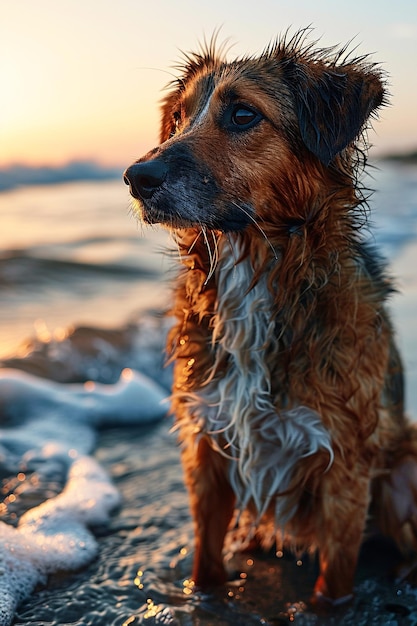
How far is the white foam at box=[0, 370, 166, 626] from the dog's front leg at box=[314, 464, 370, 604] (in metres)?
1.15

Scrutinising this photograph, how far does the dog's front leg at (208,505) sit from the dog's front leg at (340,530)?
1.48 feet

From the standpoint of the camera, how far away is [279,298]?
3.06 meters

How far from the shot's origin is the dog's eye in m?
2.92

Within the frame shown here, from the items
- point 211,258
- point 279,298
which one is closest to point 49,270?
point 211,258

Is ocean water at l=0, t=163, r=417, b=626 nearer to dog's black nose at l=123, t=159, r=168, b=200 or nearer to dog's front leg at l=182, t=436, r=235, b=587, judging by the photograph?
dog's front leg at l=182, t=436, r=235, b=587

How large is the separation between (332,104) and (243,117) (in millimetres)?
333

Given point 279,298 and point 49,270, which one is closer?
point 279,298

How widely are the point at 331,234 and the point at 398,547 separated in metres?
1.60

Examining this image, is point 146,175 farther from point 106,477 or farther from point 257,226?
point 106,477

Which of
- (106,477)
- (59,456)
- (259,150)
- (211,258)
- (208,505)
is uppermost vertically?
(259,150)

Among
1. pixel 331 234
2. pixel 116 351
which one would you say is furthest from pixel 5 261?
pixel 331 234

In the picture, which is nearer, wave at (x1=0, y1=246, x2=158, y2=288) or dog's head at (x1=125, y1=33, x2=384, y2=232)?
dog's head at (x1=125, y1=33, x2=384, y2=232)

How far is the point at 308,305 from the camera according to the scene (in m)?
3.05

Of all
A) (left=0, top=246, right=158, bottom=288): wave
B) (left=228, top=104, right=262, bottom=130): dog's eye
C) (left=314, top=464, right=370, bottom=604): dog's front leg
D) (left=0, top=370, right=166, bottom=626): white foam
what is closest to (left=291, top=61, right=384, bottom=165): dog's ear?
(left=228, top=104, right=262, bottom=130): dog's eye
